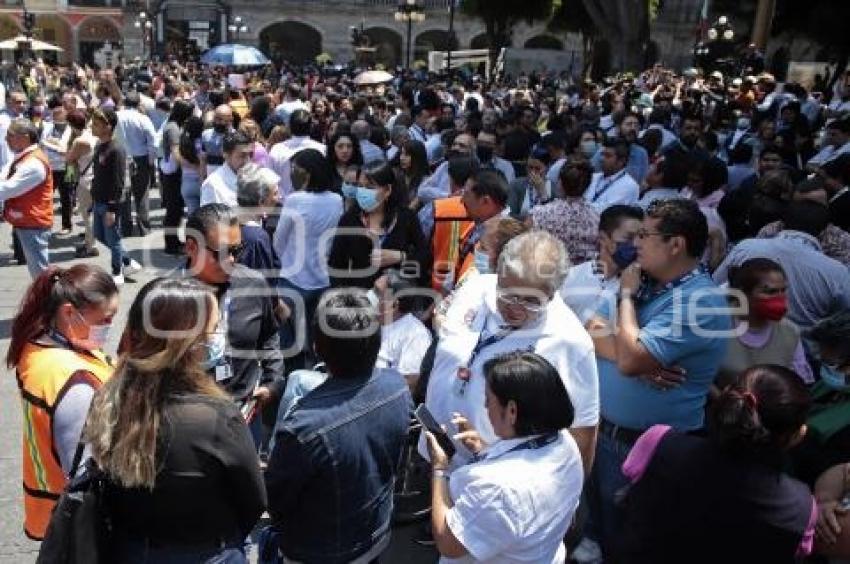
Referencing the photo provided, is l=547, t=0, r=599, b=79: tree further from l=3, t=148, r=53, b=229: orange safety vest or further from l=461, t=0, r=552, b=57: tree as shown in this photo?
l=3, t=148, r=53, b=229: orange safety vest

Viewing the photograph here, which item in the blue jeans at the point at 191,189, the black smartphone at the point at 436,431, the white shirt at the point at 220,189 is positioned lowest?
the blue jeans at the point at 191,189

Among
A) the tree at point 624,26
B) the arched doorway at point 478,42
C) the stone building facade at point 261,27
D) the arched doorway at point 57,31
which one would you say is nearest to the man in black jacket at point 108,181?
the tree at point 624,26

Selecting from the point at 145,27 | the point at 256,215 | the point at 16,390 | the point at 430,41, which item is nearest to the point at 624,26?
the point at 256,215

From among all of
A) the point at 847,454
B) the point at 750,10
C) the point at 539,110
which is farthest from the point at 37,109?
the point at 750,10

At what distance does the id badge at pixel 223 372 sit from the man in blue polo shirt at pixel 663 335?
1617mm

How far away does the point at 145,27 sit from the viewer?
5250cm

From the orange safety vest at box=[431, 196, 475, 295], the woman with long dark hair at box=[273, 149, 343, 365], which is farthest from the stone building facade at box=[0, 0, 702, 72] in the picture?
the orange safety vest at box=[431, 196, 475, 295]

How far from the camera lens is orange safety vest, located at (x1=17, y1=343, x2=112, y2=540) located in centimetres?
258

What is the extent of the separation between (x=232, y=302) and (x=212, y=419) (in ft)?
4.93

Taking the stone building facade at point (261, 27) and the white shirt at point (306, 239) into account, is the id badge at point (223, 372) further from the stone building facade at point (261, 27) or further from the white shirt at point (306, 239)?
the stone building facade at point (261, 27)

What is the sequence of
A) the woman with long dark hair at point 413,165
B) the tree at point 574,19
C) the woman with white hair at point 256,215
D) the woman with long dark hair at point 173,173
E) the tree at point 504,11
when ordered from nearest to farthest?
the woman with white hair at point 256,215 → the woman with long dark hair at point 413,165 → the woman with long dark hair at point 173,173 → the tree at point 574,19 → the tree at point 504,11

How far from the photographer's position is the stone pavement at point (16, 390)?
390 centimetres

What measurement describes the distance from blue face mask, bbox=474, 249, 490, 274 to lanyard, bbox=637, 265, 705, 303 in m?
0.99

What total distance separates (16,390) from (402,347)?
10.8 ft
